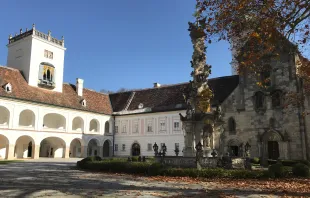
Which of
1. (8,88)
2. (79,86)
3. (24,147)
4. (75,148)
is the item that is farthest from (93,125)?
(8,88)

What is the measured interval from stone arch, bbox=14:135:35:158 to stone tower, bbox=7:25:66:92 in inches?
301

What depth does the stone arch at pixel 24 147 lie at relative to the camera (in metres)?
39.2

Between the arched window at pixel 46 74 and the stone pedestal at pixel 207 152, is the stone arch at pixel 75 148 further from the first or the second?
the stone pedestal at pixel 207 152

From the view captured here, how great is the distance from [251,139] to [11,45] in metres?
37.1

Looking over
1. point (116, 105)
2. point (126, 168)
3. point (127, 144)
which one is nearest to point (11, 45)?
point (116, 105)

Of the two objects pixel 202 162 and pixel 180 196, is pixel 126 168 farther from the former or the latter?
pixel 180 196

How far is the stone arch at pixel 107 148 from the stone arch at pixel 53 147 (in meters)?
7.50

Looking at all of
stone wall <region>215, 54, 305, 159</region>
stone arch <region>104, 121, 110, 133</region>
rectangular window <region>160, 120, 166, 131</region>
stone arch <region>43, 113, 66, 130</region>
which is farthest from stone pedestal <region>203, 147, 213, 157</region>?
stone arch <region>104, 121, 110, 133</region>

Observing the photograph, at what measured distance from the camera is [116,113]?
48688mm

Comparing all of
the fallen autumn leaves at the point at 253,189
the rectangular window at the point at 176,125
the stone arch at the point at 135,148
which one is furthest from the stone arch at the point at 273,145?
the stone arch at the point at 135,148

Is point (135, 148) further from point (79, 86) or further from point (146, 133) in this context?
point (79, 86)

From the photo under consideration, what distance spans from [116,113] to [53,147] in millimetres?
11406

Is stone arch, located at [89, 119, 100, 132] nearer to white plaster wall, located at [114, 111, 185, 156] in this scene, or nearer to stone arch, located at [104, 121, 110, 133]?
stone arch, located at [104, 121, 110, 133]

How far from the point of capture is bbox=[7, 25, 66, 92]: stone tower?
4028 centimetres
